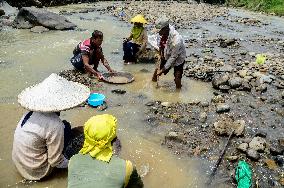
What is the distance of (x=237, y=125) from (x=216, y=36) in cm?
779

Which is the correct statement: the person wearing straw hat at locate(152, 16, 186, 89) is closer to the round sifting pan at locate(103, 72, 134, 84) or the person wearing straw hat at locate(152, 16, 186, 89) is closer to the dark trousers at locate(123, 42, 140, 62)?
the round sifting pan at locate(103, 72, 134, 84)

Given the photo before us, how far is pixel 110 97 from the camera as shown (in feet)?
21.9

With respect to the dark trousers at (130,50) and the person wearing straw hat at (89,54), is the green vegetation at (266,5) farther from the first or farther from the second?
the person wearing straw hat at (89,54)

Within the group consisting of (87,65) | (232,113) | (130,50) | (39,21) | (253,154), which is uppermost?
(87,65)

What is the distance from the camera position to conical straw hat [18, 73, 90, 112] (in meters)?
Result: 3.54

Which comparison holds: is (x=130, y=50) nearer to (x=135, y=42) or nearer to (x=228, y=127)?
(x=135, y=42)

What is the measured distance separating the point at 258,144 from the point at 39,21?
10.3 metres

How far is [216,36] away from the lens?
1273cm

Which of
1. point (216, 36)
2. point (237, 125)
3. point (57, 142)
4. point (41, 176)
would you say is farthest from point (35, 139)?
point (216, 36)

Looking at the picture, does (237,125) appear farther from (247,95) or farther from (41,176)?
(41,176)

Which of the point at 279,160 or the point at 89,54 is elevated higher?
the point at 89,54

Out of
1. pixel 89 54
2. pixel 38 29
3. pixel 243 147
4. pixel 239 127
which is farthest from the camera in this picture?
pixel 38 29

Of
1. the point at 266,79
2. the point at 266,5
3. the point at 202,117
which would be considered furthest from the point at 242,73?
the point at 266,5

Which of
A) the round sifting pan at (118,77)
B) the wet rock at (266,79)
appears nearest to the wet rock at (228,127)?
the wet rock at (266,79)
